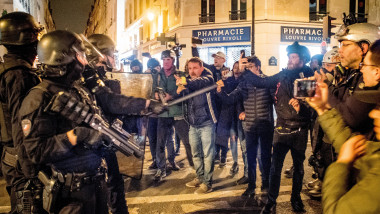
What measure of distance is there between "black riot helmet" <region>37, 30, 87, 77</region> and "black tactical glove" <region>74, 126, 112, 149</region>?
49 centimetres

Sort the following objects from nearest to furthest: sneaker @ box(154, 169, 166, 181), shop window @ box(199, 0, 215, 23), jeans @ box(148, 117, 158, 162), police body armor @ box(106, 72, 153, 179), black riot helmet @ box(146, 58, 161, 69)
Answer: police body armor @ box(106, 72, 153, 179) → sneaker @ box(154, 169, 166, 181) → jeans @ box(148, 117, 158, 162) → black riot helmet @ box(146, 58, 161, 69) → shop window @ box(199, 0, 215, 23)

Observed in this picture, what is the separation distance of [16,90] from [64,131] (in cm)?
63

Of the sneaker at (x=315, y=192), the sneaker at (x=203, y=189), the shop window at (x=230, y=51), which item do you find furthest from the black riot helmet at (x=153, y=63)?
the shop window at (x=230, y=51)

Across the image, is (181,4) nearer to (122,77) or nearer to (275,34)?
(275,34)

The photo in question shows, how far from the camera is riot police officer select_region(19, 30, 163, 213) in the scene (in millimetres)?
2205

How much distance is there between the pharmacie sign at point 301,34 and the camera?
68.0ft

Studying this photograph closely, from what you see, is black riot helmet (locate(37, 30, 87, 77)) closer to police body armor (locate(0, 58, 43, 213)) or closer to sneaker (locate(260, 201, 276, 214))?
police body armor (locate(0, 58, 43, 213))

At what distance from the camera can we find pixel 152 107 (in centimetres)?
330

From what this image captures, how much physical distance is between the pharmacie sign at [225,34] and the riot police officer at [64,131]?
64.6ft

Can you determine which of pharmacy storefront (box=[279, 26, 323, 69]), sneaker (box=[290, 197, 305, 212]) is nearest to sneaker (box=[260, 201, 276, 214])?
sneaker (box=[290, 197, 305, 212])

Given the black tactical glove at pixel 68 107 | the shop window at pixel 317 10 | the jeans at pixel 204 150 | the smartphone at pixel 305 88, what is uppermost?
the shop window at pixel 317 10

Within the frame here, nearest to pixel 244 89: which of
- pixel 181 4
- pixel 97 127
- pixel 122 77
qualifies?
pixel 122 77

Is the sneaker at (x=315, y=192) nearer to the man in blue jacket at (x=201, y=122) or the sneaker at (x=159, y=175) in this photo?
the man in blue jacket at (x=201, y=122)

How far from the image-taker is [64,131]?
2383mm
